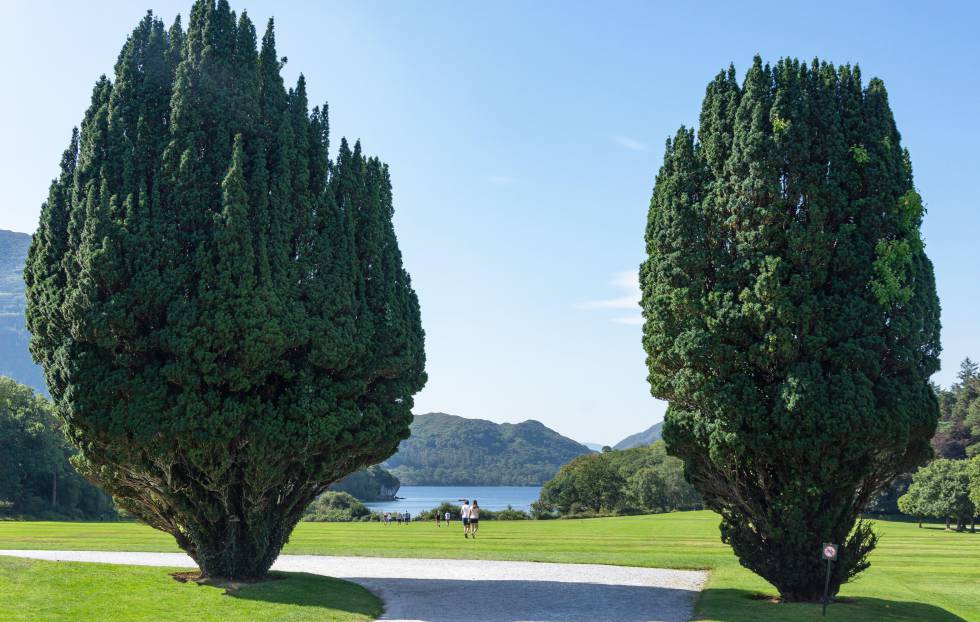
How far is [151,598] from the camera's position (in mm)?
17641

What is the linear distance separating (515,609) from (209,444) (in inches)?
313

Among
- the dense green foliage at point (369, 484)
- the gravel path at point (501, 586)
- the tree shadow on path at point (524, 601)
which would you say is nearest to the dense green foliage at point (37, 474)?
the gravel path at point (501, 586)

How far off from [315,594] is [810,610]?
11494mm

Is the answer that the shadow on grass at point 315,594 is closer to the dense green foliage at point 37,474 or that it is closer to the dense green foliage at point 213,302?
the dense green foliage at point 213,302

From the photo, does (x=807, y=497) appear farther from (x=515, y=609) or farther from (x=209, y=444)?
(x=209, y=444)

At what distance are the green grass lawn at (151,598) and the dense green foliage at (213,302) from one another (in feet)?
4.78

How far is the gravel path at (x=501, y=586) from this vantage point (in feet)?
58.6

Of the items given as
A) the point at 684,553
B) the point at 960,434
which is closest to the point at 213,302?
the point at 684,553

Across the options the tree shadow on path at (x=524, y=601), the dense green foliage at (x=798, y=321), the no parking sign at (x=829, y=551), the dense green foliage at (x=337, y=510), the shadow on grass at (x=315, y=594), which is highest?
the dense green foliage at (x=798, y=321)

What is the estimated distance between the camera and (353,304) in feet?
68.7

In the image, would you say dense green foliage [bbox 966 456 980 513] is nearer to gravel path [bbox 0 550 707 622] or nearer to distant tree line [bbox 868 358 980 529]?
distant tree line [bbox 868 358 980 529]

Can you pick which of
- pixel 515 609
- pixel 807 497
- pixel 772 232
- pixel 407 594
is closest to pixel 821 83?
pixel 772 232

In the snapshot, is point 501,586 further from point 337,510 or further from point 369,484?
point 369,484

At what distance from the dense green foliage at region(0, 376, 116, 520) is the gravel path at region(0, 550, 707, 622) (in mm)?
49400
